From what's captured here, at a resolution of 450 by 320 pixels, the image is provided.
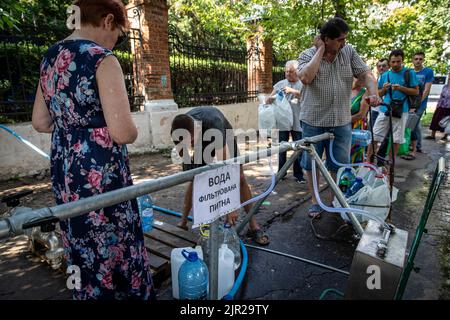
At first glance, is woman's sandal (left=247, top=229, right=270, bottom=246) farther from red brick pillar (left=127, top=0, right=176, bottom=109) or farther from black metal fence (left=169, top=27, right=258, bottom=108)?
black metal fence (left=169, top=27, right=258, bottom=108)

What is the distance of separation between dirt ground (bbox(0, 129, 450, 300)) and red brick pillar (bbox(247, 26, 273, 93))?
5.96m

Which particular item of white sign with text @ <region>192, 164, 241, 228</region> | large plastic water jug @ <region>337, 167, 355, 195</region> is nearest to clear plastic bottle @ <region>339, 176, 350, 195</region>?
large plastic water jug @ <region>337, 167, 355, 195</region>

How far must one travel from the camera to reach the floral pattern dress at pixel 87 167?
1.36m

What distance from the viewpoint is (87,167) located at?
4.69 feet

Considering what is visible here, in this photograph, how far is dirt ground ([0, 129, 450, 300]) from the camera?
2316mm

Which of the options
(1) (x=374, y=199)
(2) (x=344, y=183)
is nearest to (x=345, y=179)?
(2) (x=344, y=183)

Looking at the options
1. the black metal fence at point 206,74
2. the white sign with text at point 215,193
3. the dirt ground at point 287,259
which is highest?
the black metal fence at point 206,74

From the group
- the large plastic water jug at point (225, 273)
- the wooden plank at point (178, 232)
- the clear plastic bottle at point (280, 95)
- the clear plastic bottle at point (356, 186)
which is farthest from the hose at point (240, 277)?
the clear plastic bottle at point (280, 95)

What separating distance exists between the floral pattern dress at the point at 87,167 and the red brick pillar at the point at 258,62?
8.83 meters

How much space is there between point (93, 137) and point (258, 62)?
30.0 feet

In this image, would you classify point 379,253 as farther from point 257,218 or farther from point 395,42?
point 395,42

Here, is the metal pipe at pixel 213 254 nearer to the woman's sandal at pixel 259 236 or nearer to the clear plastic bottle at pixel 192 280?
the clear plastic bottle at pixel 192 280
